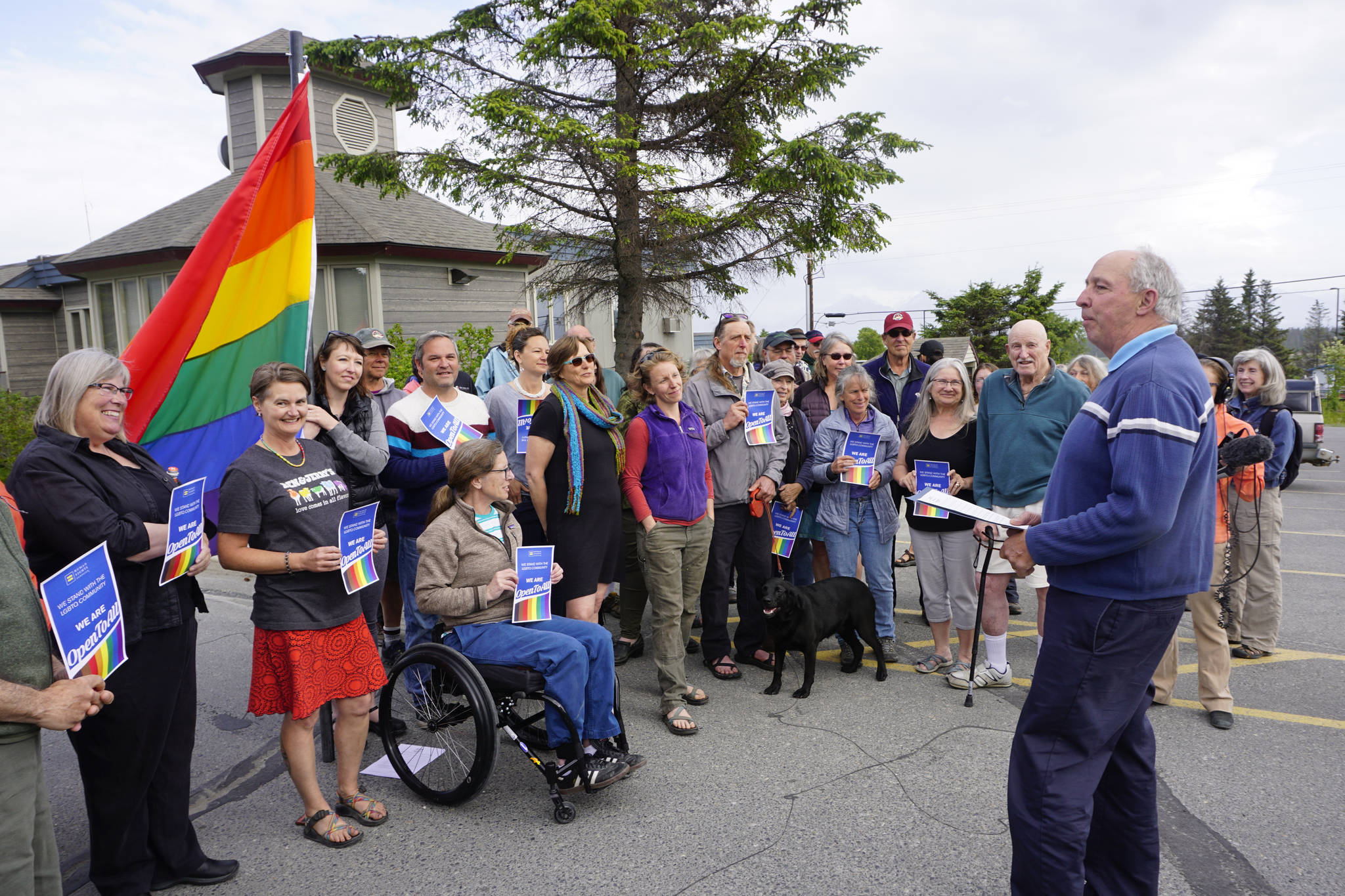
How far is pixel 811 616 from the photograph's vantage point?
16.0ft

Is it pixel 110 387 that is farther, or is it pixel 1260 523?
pixel 1260 523

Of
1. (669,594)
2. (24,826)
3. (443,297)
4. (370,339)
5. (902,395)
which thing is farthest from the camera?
(443,297)

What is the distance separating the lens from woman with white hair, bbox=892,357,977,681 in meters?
5.06

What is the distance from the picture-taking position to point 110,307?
18281 mm

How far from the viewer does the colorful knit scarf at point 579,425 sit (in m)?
4.29

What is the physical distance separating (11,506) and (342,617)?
126 centimetres

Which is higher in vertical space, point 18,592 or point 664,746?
point 18,592

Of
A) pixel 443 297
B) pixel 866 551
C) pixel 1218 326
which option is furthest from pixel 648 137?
pixel 1218 326

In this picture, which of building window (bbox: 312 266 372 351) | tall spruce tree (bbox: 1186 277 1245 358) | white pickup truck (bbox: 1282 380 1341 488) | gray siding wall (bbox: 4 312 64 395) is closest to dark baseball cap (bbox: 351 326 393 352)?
building window (bbox: 312 266 372 351)

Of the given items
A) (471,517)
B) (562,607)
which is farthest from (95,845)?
(562,607)

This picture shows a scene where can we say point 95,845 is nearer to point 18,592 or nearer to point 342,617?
point 342,617

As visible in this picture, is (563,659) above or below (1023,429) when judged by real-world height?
below

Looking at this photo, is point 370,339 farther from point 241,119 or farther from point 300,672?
point 241,119

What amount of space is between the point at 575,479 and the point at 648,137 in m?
10.7
